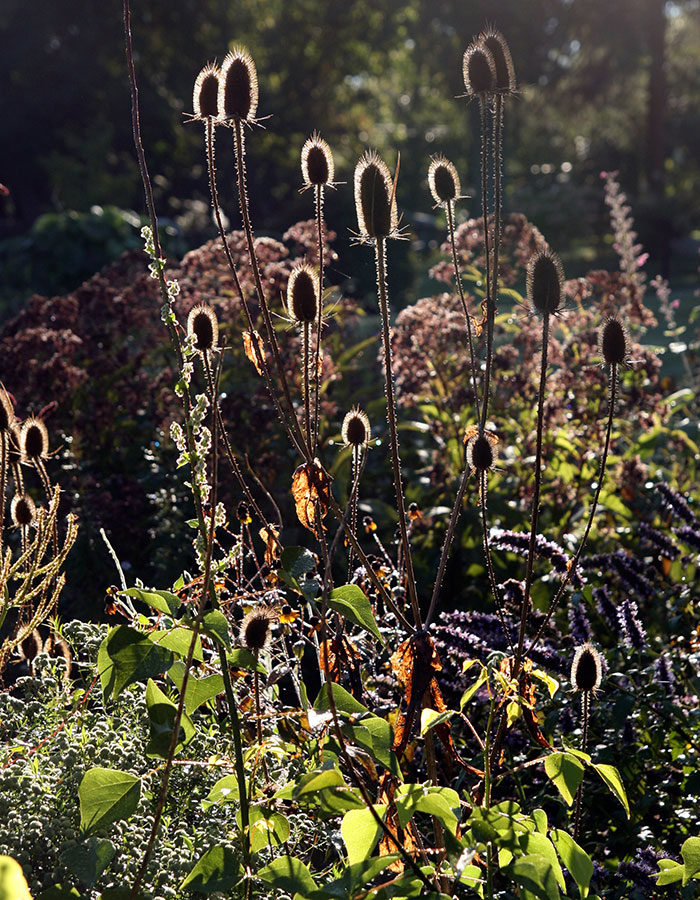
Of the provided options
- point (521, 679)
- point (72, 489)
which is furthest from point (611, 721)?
point (72, 489)

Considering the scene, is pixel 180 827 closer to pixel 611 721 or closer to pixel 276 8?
pixel 611 721

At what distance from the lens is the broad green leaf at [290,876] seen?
161cm

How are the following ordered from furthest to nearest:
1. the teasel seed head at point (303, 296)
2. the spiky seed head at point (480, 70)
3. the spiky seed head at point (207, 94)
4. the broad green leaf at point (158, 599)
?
the spiky seed head at point (480, 70), the spiky seed head at point (207, 94), the teasel seed head at point (303, 296), the broad green leaf at point (158, 599)

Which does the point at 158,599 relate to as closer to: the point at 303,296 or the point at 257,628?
the point at 257,628

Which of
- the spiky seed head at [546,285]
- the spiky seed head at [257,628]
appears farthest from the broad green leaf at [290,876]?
the spiky seed head at [546,285]

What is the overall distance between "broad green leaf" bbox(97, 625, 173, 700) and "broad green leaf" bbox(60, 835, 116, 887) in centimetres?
27

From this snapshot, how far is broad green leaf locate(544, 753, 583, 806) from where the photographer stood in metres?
1.78

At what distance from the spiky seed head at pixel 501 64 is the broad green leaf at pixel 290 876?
1.56 metres

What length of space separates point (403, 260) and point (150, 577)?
12.3 metres

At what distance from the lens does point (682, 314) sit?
15695 millimetres

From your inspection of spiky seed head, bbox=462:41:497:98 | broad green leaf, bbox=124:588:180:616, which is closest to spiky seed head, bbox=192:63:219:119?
spiky seed head, bbox=462:41:497:98

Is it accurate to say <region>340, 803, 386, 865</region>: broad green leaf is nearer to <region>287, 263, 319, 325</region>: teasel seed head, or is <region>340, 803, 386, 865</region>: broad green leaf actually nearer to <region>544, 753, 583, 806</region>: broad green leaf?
<region>544, 753, 583, 806</region>: broad green leaf

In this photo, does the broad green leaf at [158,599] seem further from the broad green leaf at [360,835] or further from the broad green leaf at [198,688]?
the broad green leaf at [360,835]

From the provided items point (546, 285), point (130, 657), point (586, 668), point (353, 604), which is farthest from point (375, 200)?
point (586, 668)
